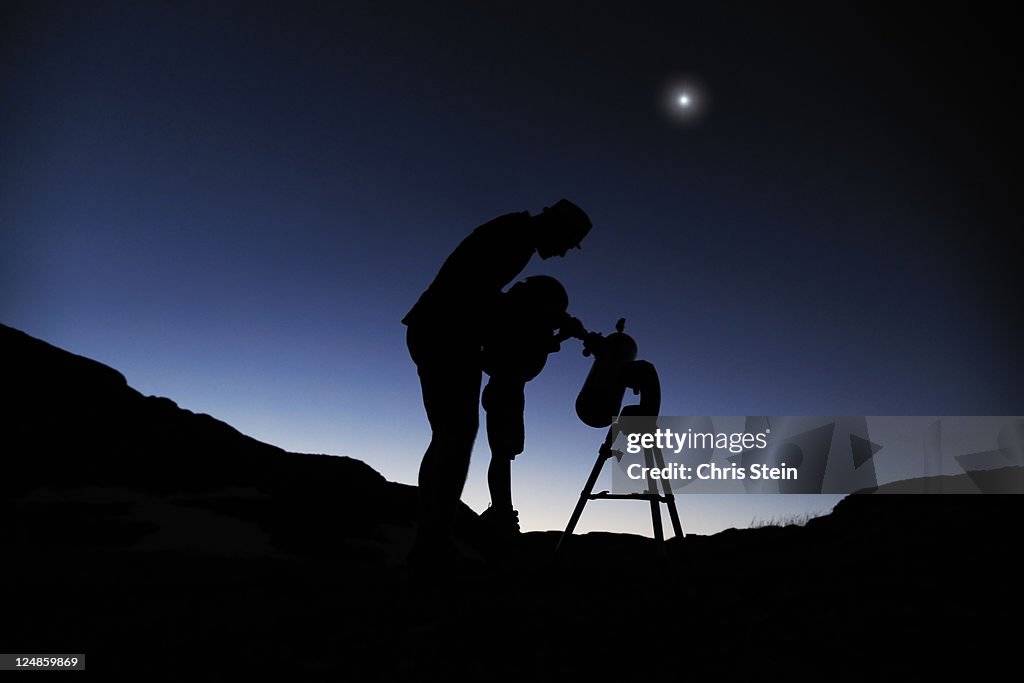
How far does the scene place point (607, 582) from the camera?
4.12 meters

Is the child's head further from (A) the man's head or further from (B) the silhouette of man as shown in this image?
(B) the silhouette of man

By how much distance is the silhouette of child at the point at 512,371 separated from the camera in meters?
5.38

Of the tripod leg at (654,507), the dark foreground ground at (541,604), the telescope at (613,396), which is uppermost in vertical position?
the telescope at (613,396)

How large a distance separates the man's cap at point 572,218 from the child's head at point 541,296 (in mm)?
885

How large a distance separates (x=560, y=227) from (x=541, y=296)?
1153mm

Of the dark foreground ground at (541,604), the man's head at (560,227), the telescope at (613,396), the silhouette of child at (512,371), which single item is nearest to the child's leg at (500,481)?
the silhouette of child at (512,371)

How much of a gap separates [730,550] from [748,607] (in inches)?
165

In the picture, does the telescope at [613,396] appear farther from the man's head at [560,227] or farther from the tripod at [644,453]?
the man's head at [560,227]

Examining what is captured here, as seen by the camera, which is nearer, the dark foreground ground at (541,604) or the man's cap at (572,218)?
the dark foreground ground at (541,604)

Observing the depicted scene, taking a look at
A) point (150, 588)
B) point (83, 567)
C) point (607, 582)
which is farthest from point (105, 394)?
point (607, 582)

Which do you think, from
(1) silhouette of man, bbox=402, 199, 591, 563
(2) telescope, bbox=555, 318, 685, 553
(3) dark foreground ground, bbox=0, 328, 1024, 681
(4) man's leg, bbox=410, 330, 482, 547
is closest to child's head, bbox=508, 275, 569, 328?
(2) telescope, bbox=555, 318, 685, 553

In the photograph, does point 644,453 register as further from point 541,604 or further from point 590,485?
point 541,604

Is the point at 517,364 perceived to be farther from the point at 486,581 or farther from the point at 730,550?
the point at 730,550

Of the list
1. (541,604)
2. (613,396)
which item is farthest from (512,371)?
(541,604)
